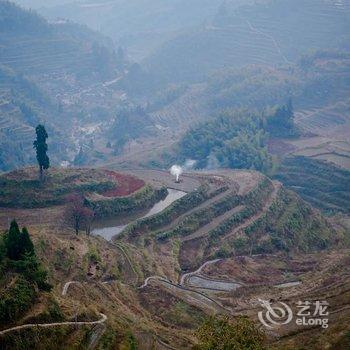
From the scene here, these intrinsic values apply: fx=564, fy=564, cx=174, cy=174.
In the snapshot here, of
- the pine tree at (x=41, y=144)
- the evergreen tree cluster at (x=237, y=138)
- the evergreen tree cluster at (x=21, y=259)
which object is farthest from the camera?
the evergreen tree cluster at (x=237, y=138)

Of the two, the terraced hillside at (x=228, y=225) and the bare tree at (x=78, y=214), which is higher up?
the bare tree at (x=78, y=214)

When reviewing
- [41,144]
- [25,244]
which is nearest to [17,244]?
[25,244]

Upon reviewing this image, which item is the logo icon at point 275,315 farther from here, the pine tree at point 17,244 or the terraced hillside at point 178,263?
the pine tree at point 17,244

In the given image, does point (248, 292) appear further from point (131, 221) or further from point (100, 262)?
point (131, 221)

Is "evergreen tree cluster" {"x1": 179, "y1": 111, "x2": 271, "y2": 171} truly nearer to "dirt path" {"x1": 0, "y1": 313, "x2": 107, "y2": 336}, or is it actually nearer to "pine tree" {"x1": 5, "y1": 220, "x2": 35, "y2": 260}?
"pine tree" {"x1": 5, "y1": 220, "x2": 35, "y2": 260}

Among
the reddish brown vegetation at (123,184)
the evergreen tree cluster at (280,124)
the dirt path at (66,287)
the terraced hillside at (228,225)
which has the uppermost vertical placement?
the dirt path at (66,287)

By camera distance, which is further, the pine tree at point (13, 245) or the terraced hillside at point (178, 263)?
the pine tree at point (13, 245)

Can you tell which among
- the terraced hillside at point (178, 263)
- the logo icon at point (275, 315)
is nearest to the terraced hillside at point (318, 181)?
the terraced hillside at point (178, 263)
